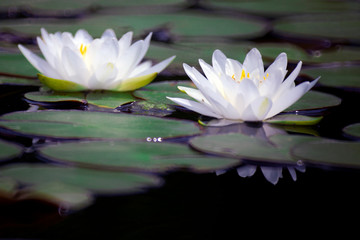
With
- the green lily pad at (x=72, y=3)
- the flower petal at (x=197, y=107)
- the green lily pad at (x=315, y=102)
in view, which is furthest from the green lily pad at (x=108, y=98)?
the green lily pad at (x=72, y=3)

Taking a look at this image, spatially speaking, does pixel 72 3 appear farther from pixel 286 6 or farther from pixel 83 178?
pixel 83 178

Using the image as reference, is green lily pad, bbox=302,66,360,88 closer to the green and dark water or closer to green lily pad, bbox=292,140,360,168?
the green and dark water

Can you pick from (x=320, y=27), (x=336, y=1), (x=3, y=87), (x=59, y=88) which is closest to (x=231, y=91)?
(x=59, y=88)

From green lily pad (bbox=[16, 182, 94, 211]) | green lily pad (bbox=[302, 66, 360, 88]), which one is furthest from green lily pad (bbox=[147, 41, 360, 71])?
green lily pad (bbox=[16, 182, 94, 211])

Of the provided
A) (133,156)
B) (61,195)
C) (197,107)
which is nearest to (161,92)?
(197,107)

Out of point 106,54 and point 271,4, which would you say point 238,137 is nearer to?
point 106,54
